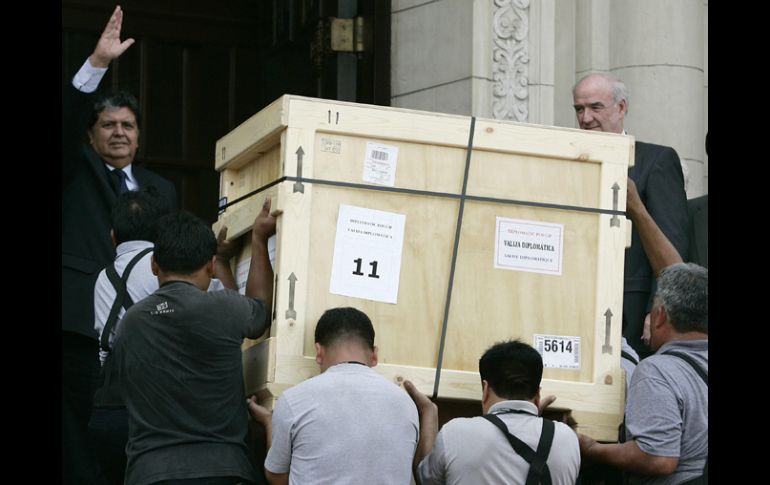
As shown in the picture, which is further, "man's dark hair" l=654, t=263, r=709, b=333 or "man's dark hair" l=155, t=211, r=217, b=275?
"man's dark hair" l=654, t=263, r=709, b=333

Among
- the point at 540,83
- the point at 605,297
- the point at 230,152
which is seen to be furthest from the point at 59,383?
the point at 540,83

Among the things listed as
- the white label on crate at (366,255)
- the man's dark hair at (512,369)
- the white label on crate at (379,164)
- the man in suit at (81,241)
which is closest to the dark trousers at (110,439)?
the man in suit at (81,241)

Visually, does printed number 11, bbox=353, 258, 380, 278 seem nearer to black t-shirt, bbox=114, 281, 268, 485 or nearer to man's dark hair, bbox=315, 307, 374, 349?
man's dark hair, bbox=315, 307, 374, 349

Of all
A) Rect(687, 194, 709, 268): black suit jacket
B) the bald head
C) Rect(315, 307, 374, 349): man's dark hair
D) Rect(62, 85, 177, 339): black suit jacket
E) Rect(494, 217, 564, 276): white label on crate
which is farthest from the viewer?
A: the bald head

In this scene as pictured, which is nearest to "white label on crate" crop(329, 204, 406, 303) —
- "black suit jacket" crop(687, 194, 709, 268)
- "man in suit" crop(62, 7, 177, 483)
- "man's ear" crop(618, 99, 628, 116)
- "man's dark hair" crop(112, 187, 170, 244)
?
"man's dark hair" crop(112, 187, 170, 244)

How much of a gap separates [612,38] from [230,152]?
10.9 feet

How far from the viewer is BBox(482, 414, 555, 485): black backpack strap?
6363 mm

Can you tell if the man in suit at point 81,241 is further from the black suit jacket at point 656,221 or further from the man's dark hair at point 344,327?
the black suit jacket at point 656,221

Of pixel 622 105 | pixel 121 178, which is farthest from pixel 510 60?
pixel 121 178

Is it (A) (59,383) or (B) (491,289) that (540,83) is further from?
(A) (59,383)

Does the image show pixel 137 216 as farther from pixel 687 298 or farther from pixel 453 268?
pixel 687 298

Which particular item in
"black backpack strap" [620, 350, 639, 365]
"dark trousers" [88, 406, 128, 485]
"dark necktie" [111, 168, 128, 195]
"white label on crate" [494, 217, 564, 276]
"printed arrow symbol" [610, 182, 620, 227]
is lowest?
"dark trousers" [88, 406, 128, 485]

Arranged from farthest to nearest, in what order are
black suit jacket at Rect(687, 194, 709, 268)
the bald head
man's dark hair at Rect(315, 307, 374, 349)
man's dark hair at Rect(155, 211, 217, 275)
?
the bald head → black suit jacket at Rect(687, 194, 709, 268) → man's dark hair at Rect(155, 211, 217, 275) → man's dark hair at Rect(315, 307, 374, 349)

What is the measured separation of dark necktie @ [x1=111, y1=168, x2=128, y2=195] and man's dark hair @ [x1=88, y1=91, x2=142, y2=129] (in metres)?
0.31
